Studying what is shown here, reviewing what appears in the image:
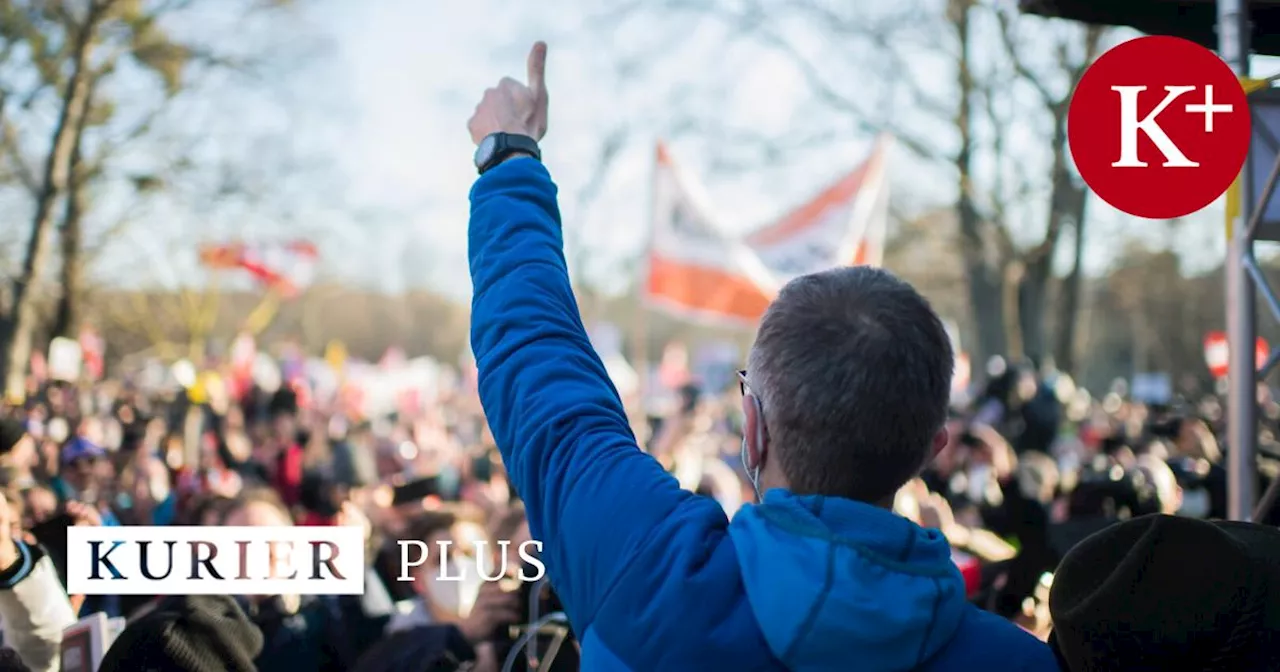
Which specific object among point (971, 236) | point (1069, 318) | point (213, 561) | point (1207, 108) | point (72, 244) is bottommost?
point (213, 561)

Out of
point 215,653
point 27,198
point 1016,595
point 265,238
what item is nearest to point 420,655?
point 215,653

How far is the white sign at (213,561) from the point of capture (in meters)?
3.08

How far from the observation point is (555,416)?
1270 mm

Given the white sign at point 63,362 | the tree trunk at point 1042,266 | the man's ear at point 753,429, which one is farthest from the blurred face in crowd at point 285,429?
the tree trunk at point 1042,266

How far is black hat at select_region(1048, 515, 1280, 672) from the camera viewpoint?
1.48m

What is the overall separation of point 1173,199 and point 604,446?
205cm

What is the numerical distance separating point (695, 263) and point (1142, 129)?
6.14 m

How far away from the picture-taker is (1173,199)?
2775mm

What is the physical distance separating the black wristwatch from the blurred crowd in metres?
1.27

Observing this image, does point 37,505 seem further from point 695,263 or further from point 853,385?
point 695,263

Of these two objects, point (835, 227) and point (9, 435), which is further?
point (835, 227)

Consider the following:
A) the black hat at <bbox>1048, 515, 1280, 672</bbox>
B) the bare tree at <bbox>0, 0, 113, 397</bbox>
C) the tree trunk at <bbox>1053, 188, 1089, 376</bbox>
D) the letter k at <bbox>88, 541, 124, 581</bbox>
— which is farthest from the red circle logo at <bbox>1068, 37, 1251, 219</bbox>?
the bare tree at <bbox>0, 0, 113, 397</bbox>

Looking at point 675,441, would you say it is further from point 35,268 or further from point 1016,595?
point 35,268

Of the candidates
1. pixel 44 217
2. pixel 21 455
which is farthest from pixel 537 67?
pixel 44 217
